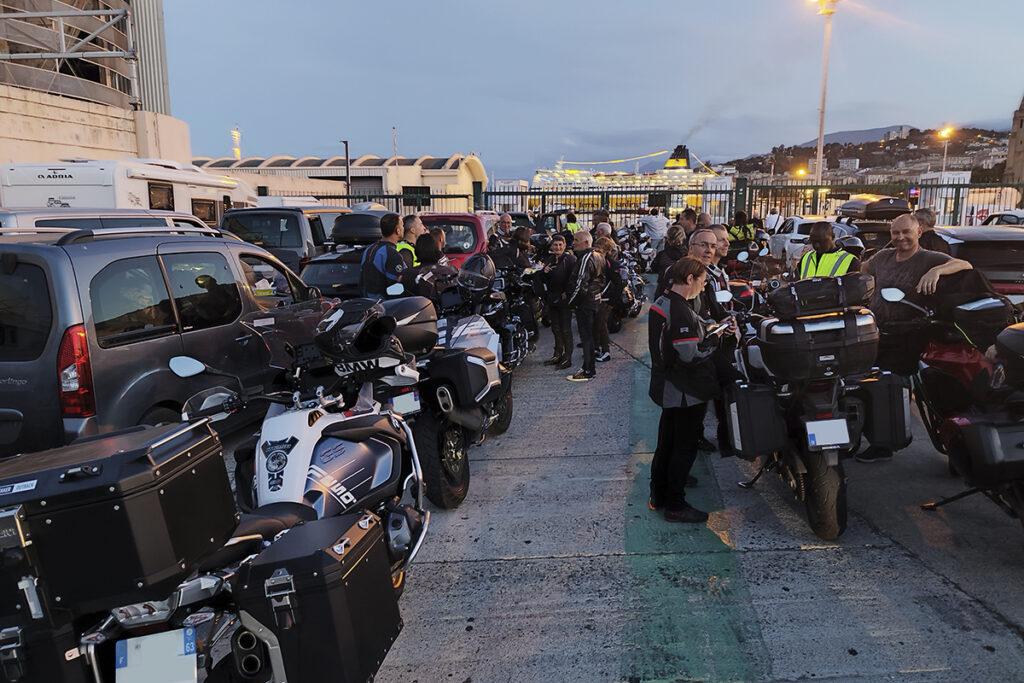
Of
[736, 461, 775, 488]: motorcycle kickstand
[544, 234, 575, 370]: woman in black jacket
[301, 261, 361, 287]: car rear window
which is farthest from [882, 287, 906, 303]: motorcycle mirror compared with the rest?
[301, 261, 361, 287]: car rear window

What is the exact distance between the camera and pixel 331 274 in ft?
30.7

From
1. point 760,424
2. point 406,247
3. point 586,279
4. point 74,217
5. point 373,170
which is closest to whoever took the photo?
point 760,424

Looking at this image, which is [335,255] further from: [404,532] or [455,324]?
[404,532]

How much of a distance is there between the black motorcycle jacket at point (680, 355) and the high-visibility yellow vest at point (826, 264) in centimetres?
196

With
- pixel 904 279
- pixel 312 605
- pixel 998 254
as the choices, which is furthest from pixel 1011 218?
pixel 312 605

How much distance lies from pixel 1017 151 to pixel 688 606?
62.6 metres

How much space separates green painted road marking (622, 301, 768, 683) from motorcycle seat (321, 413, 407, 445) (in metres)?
1.49

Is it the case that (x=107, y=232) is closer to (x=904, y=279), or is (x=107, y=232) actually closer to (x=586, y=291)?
(x=586, y=291)

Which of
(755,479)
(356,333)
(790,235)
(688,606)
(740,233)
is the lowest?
(688,606)

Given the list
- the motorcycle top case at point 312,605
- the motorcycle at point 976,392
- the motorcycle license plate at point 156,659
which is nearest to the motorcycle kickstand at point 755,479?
the motorcycle at point 976,392

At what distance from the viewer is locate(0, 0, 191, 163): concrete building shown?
64.5ft

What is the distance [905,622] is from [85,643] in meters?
3.36

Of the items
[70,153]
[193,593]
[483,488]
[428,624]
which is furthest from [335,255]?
[70,153]

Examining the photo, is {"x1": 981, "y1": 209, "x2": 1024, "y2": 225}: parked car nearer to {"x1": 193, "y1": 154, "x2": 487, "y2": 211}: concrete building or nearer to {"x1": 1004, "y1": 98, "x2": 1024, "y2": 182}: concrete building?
{"x1": 193, "y1": 154, "x2": 487, "y2": 211}: concrete building
